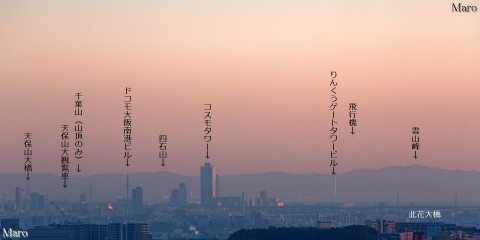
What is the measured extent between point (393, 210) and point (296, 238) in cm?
3715

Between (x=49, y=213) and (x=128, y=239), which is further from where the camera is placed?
(x=49, y=213)

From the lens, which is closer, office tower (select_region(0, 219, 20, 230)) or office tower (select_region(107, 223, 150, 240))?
office tower (select_region(0, 219, 20, 230))

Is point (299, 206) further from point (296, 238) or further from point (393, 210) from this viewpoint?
point (296, 238)

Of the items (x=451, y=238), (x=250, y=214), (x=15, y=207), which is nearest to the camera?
(x=451, y=238)

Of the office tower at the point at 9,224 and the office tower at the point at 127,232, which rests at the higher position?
the office tower at the point at 9,224

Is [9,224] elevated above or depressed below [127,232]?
above

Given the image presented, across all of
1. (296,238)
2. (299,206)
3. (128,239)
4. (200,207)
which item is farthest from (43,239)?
(299,206)

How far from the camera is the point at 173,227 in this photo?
111m

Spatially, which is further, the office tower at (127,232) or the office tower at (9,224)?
the office tower at (127,232)

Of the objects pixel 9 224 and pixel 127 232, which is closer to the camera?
pixel 9 224

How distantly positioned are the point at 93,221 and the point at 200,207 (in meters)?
13.7

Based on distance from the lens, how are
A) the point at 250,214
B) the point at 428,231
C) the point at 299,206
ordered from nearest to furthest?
the point at 428,231, the point at 250,214, the point at 299,206

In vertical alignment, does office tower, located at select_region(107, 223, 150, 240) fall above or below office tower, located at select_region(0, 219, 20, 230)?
below

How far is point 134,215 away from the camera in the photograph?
114 meters
